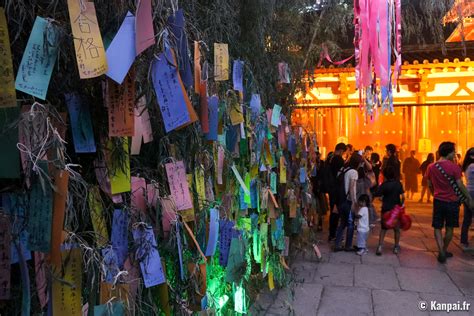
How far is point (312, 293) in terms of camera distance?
4.71 meters

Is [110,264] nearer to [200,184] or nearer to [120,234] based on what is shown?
[120,234]

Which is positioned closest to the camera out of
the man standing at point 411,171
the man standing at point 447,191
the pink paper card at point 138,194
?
the pink paper card at point 138,194

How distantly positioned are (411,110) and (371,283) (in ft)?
25.4

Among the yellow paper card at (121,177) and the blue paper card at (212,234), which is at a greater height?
the yellow paper card at (121,177)

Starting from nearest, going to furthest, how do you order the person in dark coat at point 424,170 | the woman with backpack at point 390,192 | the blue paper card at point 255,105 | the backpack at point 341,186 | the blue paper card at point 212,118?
the blue paper card at point 212,118, the blue paper card at point 255,105, the woman with backpack at point 390,192, the backpack at point 341,186, the person in dark coat at point 424,170

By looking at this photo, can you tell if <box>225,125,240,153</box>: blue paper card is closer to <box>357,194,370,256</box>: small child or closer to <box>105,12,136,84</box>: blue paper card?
<box>105,12,136,84</box>: blue paper card

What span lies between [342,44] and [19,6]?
870 cm

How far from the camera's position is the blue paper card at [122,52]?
1.52 meters

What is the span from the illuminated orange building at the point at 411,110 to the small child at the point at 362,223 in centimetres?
444

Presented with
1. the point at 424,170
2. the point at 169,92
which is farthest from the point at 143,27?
the point at 424,170

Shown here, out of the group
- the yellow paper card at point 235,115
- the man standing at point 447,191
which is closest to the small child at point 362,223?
the man standing at point 447,191

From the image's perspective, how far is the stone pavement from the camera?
4.29 meters

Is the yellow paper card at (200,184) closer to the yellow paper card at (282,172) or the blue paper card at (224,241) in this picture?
the blue paper card at (224,241)

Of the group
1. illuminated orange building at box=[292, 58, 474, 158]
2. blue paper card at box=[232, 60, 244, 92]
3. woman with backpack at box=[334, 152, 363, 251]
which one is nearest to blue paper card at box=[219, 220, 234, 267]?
blue paper card at box=[232, 60, 244, 92]
